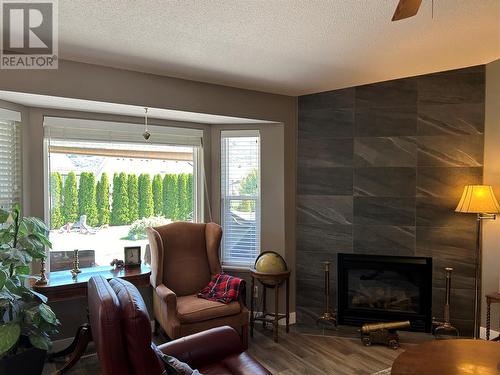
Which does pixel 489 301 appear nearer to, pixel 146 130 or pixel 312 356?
pixel 312 356

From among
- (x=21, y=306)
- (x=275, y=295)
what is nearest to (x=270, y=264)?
(x=275, y=295)

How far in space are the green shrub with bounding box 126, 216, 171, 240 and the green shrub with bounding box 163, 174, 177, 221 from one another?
5.0 inches

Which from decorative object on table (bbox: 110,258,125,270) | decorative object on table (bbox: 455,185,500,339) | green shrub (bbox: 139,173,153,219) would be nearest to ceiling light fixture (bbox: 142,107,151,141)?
green shrub (bbox: 139,173,153,219)

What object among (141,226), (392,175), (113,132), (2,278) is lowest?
(2,278)

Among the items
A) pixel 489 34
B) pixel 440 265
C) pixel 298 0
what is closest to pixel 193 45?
pixel 298 0

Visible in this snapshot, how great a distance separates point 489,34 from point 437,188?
1.52m

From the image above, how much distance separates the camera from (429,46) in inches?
113

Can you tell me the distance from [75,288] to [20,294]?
505mm

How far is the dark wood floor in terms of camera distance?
318 cm

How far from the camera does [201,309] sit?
10.7ft

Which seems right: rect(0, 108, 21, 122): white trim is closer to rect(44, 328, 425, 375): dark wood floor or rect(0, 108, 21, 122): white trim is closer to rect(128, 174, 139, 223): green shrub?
rect(128, 174, 139, 223): green shrub

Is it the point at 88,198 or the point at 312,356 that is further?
the point at 88,198

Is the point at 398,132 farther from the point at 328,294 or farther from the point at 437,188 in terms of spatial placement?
the point at 328,294

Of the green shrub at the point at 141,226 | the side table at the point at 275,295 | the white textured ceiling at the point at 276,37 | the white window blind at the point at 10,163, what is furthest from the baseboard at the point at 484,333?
the white window blind at the point at 10,163
